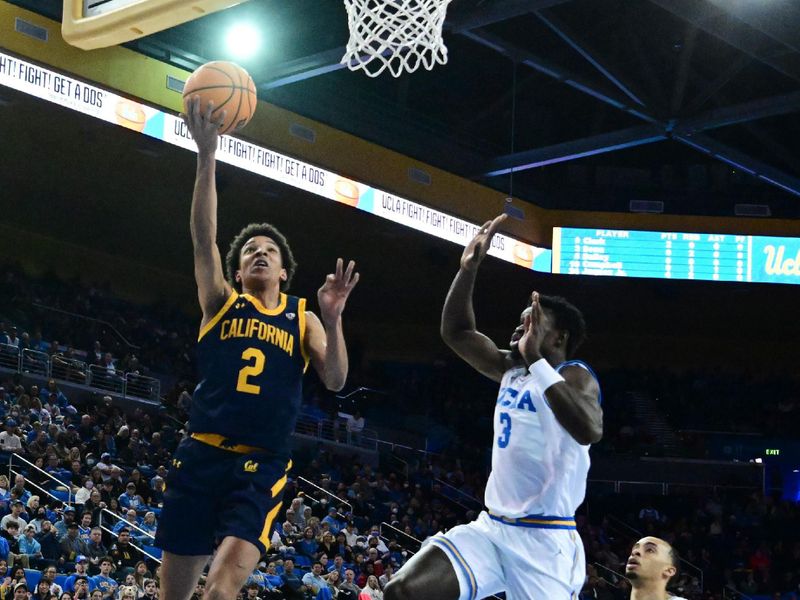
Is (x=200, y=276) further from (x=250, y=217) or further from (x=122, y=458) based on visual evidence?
(x=250, y=217)

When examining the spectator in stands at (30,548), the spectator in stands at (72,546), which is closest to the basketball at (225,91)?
the spectator in stands at (30,548)

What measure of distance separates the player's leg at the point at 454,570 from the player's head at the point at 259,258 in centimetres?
135

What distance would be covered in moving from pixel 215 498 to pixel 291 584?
8088 millimetres

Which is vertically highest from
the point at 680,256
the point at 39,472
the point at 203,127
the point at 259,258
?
A: the point at 680,256

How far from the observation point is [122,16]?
697 cm

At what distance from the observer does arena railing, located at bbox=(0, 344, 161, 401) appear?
16281 millimetres

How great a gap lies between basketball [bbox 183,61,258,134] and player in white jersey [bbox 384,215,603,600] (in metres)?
1.65

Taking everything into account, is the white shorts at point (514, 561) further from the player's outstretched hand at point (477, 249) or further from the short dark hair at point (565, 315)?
the player's outstretched hand at point (477, 249)

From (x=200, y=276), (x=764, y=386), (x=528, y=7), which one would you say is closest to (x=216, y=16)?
(x=528, y=7)

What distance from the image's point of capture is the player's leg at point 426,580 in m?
5.04

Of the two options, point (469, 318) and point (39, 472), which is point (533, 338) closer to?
point (469, 318)

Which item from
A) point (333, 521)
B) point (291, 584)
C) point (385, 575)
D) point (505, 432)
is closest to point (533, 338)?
point (505, 432)

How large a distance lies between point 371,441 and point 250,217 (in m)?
4.64

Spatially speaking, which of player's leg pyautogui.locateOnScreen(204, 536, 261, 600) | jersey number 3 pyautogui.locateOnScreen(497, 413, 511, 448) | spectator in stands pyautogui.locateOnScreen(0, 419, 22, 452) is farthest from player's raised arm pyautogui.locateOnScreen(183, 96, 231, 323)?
spectator in stands pyautogui.locateOnScreen(0, 419, 22, 452)
